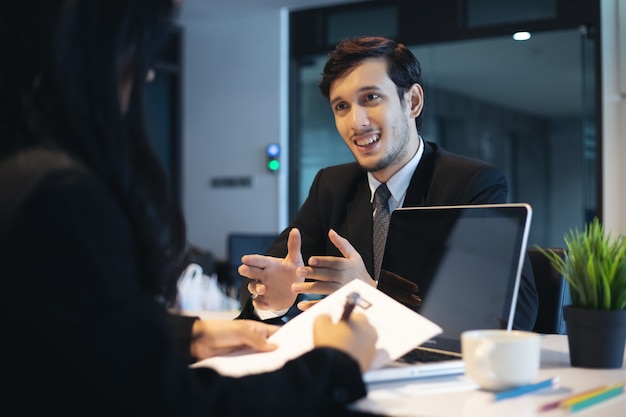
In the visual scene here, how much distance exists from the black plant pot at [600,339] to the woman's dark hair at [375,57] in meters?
1.15

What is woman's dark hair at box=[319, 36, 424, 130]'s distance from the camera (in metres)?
2.24

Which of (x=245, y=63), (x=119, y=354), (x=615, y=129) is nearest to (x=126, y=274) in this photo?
(x=119, y=354)

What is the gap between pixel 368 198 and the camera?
7.18 feet

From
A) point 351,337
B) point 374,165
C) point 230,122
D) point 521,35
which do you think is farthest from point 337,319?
point 230,122

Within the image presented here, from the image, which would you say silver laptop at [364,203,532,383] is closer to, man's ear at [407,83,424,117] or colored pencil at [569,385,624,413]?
colored pencil at [569,385,624,413]

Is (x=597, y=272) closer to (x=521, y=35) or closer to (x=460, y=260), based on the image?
(x=460, y=260)

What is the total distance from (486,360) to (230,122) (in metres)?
5.91

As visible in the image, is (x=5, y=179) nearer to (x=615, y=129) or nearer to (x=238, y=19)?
(x=615, y=129)

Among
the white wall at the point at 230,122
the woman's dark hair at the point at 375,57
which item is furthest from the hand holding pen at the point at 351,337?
the white wall at the point at 230,122

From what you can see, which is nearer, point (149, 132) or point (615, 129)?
point (149, 132)

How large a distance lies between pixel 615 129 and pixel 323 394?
15.8ft

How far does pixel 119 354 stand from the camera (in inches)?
32.6

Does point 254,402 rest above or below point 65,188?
below

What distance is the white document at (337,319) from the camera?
1155 millimetres
